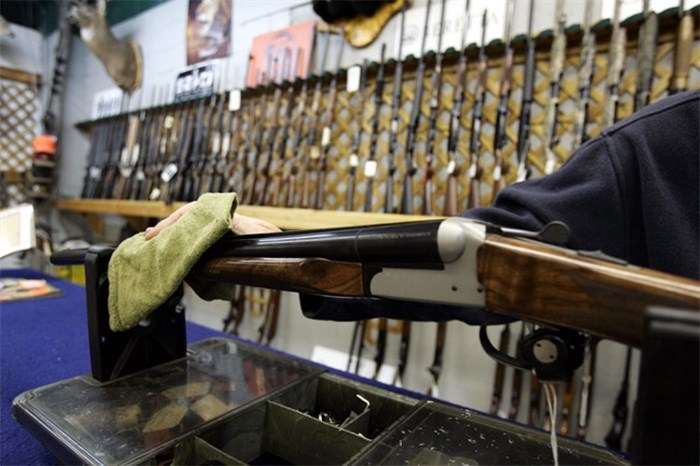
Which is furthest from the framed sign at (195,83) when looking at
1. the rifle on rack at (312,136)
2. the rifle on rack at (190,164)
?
the rifle on rack at (312,136)

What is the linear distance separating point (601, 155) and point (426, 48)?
4.52ft

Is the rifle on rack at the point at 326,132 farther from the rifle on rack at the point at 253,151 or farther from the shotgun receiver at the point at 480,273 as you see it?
the shotgun receiver at the point at 480,273

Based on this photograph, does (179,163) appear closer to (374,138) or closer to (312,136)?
(312,136)

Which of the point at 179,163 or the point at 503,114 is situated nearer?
the point at 503,114

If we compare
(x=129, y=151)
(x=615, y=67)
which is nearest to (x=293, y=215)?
(x=615, y=67)

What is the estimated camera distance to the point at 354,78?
6.31ft

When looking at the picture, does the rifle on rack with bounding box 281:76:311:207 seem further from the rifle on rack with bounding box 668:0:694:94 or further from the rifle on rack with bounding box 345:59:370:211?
the rifle on rack with bounding box 668:0:694:94

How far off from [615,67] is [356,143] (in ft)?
3.53

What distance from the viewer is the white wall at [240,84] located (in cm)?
147

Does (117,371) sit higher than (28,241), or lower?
lower

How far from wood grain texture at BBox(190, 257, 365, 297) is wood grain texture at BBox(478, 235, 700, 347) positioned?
0.15 metres

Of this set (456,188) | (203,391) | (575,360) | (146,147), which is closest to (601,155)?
(575,360)

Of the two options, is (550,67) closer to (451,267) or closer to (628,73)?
(628,73)

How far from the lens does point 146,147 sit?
292 centimetres
